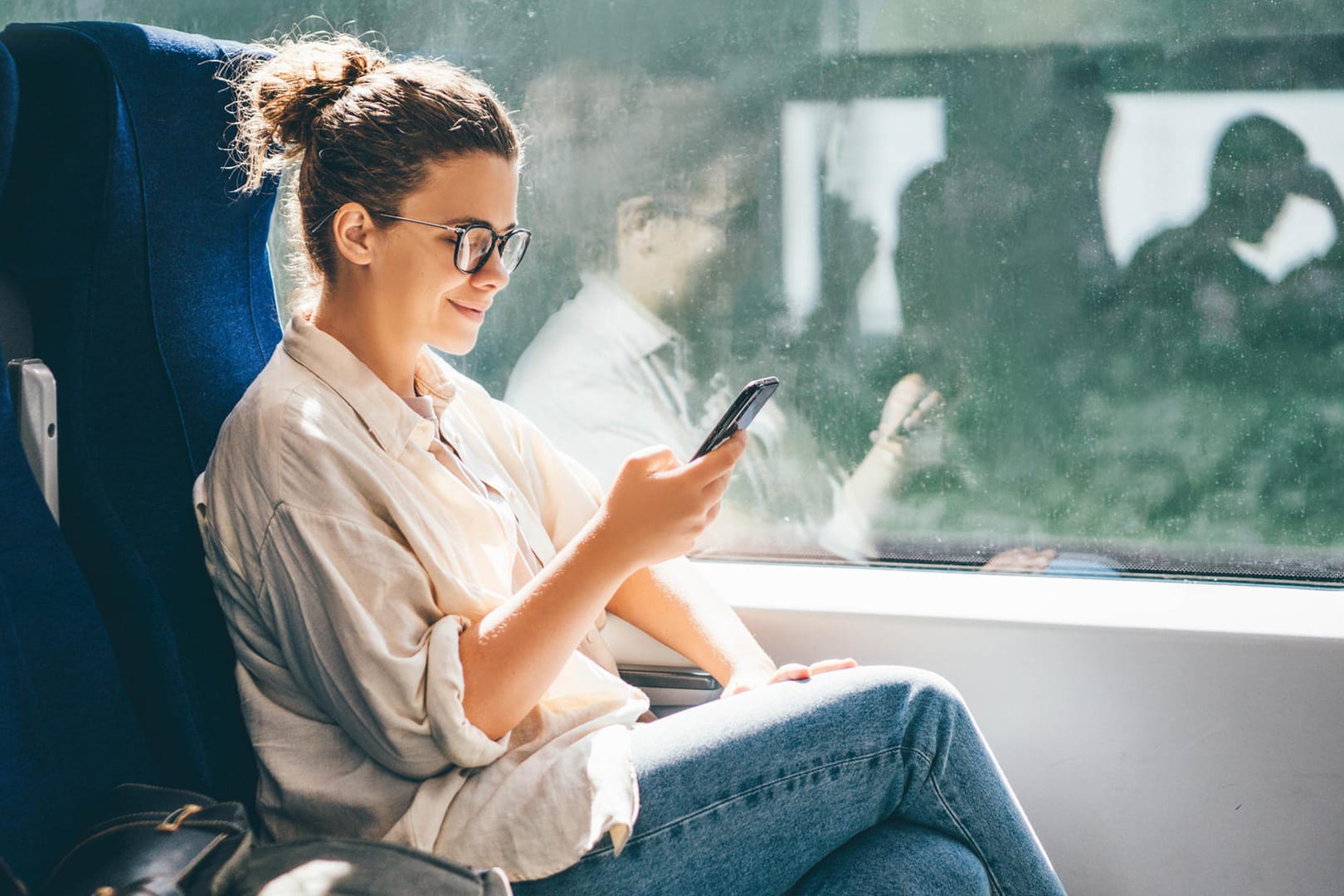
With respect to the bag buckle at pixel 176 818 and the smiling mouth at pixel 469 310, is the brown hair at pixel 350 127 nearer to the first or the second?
the smiling mouth at pixel 469 310

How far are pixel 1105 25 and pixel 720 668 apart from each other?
1.05 metres

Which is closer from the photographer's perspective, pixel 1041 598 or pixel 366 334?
pixel 366 334

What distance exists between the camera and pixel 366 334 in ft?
3.89

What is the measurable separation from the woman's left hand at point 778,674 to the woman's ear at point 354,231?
66 centimetres

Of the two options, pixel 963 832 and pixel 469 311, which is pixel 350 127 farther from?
pixel 963 832

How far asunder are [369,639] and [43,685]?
294 millimetres

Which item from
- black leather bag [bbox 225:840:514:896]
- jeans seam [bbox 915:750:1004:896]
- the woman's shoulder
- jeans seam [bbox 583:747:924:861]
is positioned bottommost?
jeans seam [bbox 915:750:1004:896]

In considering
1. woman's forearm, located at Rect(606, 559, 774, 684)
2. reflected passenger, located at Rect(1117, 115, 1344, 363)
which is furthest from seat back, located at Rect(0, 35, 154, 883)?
reflected passenger, located at Rect(1117, 115, 1344, 363)

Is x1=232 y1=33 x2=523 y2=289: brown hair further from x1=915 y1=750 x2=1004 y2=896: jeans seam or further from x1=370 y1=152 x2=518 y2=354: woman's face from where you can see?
x1=915 y1=750 x2=1004 y2=896: jeans seam

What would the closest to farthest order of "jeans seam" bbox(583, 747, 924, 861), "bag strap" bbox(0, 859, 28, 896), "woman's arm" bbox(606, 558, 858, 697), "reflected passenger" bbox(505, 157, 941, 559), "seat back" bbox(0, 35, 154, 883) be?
"bag strap" bbox(0, 859, 28, 896) → "seat back" bbox(0, 35, 154, 883) → "jeans seam" bbox(583, 747, 924, 861) → "woman's arm" bbox(606, 558, 858, 697) → "reflected passenger" bbox(505, 157, 941, 559)

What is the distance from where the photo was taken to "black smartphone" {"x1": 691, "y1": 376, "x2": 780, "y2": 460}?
112 centimetres

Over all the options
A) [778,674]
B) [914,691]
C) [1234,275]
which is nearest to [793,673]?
[778,674]

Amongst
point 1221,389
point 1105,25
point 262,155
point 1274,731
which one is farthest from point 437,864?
point 1105,25

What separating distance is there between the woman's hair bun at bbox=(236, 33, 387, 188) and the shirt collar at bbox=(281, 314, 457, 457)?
0.19 meters
